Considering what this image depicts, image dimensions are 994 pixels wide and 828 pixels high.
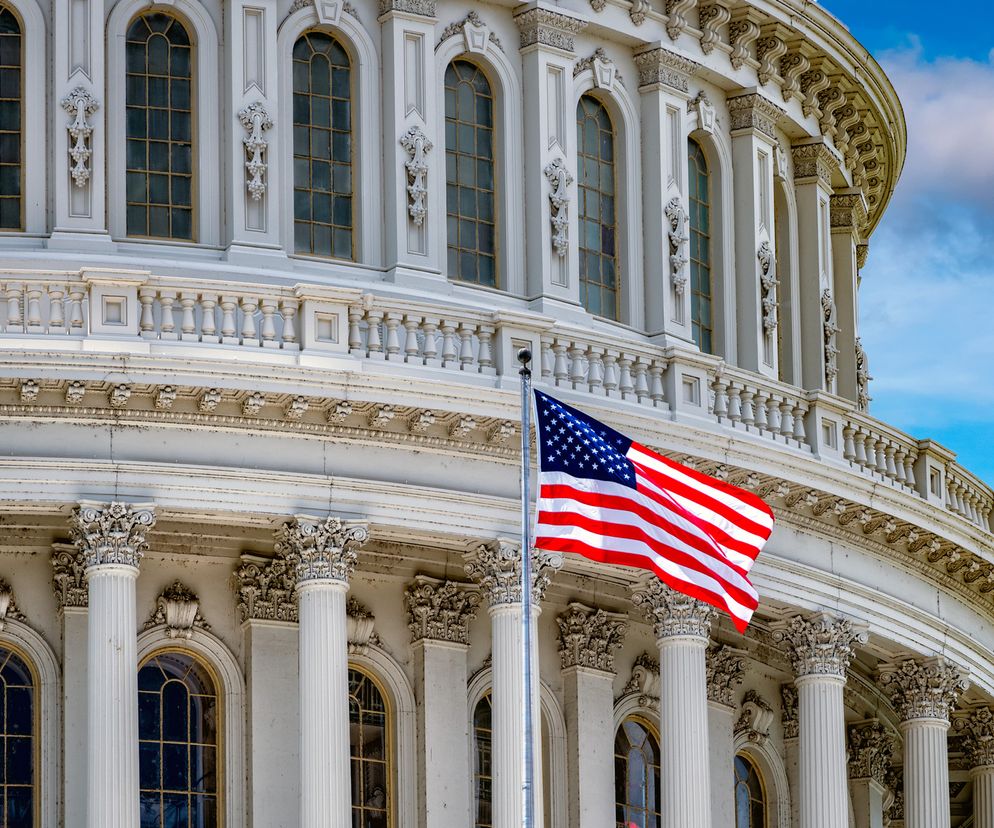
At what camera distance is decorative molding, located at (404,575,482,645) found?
5159 cm

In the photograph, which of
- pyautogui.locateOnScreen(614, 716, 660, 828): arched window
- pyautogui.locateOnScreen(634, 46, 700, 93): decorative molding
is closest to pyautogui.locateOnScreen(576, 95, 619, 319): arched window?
pyautogui.locateOnScreen(634, 46, 700, 93): decorative molding

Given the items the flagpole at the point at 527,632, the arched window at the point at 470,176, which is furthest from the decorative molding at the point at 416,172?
the flagpole at the point at 527,632

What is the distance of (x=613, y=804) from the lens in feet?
174

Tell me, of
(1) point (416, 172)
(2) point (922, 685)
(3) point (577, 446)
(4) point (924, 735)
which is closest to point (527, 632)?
(3) point (577, 446)

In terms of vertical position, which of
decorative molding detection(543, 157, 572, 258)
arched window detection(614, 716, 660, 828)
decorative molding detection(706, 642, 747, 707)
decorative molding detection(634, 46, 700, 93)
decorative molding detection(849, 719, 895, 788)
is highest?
decorative molding detection(634, 46, 700, 93)

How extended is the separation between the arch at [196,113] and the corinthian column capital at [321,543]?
17.8ft

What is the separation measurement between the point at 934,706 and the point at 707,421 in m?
6.31

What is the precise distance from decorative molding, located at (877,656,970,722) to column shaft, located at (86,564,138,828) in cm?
1328

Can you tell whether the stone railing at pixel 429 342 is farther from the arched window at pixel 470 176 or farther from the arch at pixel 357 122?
the arch at pixel 357 122

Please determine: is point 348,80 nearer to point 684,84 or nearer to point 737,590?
point 684,84

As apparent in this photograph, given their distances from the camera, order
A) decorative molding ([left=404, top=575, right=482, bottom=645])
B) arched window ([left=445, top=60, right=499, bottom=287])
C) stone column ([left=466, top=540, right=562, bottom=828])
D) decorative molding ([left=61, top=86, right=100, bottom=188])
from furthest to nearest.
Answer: arched window ([left=445, top=60, right=499, bottom=287]) → decorative molding ([left=61, top=86, right=100, bottom=188]) → decorative molding ([left=404, top=575, right=482, bottom=645]) → stone column ([left=466, top=540, right=562, bottom=828])

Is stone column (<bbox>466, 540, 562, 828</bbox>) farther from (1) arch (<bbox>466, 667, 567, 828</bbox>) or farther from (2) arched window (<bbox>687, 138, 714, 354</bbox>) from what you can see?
(2) arched window (<bbox>687, 138, 714, 354</bbox>)

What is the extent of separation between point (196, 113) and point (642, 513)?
11.6 m

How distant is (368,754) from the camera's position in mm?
51281
